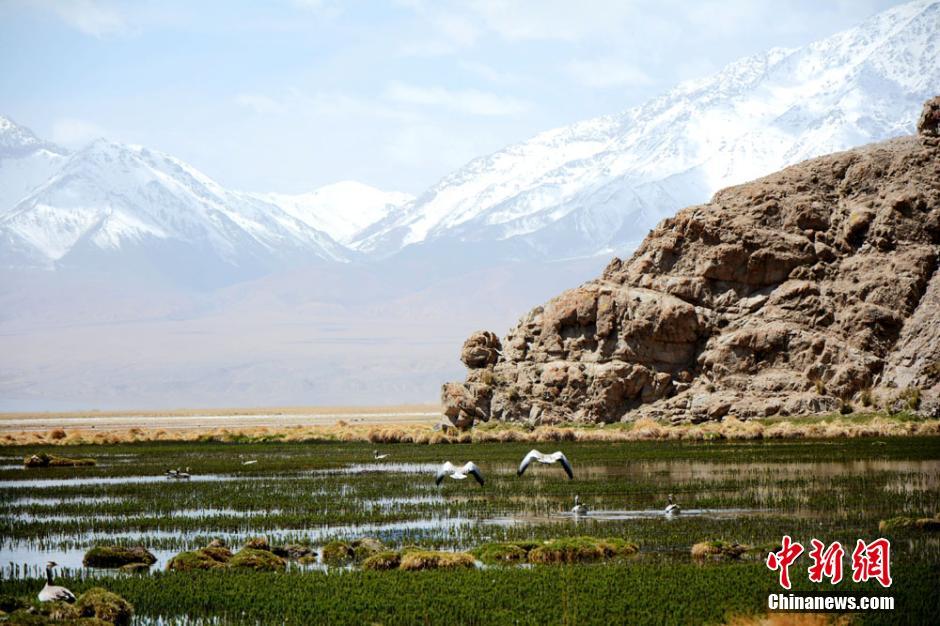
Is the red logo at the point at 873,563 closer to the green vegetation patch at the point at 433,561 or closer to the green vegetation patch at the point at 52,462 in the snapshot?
the green vegetation patch at the point at 433,561

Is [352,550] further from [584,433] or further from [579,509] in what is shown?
[584,433]

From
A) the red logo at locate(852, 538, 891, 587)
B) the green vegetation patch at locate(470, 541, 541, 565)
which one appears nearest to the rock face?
the green vegetation patch at locate(470, 541, 541, 565)

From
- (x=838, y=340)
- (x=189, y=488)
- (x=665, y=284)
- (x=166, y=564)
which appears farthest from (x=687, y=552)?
(x=665, y=284)

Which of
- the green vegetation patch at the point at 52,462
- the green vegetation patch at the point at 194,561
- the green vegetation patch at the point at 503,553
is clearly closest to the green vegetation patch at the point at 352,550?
the green vegetation patch at the point at 503,553

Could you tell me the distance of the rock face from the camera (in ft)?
262

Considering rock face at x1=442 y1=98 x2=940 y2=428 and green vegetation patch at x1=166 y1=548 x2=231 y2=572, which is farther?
rock face at x1=442 y1=98 x2=940 y2=428

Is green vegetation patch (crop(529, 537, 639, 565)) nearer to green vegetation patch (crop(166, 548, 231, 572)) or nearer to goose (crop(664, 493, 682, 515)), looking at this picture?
goose (crop(664, 493, 682, 515))

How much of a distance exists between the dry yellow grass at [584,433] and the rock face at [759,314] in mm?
2556

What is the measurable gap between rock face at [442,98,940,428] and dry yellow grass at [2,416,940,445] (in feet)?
8.39

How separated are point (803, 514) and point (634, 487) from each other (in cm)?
1055

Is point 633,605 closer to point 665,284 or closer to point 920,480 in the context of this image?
point 920,480

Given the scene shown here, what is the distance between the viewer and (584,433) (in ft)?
262

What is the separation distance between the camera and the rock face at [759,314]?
7981cm

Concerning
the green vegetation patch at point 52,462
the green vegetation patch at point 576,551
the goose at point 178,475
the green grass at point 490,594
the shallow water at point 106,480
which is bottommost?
the green grass at point 490,594
